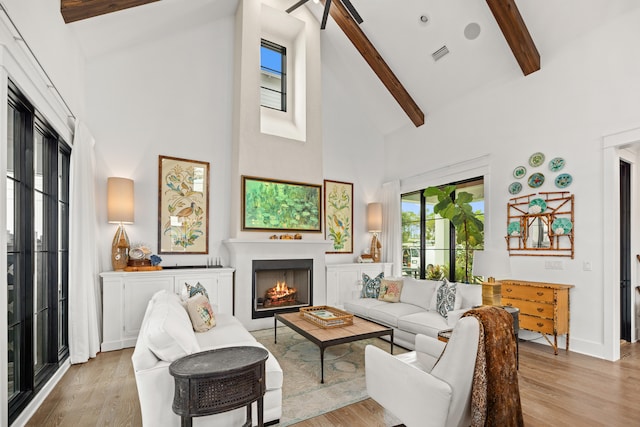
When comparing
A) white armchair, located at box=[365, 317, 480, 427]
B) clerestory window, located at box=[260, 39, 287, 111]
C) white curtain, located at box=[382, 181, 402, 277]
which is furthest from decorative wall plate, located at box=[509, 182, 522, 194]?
clerestory window, located at box=[260, 39, 287, 111]

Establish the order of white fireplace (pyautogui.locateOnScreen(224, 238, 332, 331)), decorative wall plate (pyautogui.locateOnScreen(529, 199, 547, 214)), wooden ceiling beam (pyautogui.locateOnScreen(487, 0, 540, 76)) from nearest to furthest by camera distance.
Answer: wooden ceiling beam (pyautogui.locateOnScreen(487, 0, 540, 76))
decorative wall plate (pyautogui.locateOnScreen(529, 199, 547, 214))
white fireplace (pyautogui.locateOnScreen(224, 238, 332, 331))

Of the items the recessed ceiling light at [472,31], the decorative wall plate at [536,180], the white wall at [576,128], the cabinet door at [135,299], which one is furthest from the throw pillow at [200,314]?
the recessed ceiling light at [472,31]

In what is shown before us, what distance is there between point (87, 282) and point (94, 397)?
132 cm

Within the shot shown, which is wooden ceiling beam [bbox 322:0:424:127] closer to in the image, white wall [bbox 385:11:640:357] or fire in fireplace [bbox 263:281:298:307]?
white wall [bbox 385:11:640:357]

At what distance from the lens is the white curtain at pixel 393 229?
657 cm

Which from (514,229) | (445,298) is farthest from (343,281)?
(514,229)

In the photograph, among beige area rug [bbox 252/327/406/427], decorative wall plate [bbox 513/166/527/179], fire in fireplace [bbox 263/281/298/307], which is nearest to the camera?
beige area rug [bbox 252/327/406/427]

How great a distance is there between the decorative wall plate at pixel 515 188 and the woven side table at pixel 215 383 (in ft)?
13.5

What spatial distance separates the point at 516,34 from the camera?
4.21m

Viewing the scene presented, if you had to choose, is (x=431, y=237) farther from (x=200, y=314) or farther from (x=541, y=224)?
(x=200, y=314)

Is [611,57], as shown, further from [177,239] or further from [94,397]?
[94,397]

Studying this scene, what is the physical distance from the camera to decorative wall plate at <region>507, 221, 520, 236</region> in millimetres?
4593

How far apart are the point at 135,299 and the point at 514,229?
5.02m

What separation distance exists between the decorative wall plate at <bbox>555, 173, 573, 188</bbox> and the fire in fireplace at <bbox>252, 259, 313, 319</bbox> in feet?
11.8
